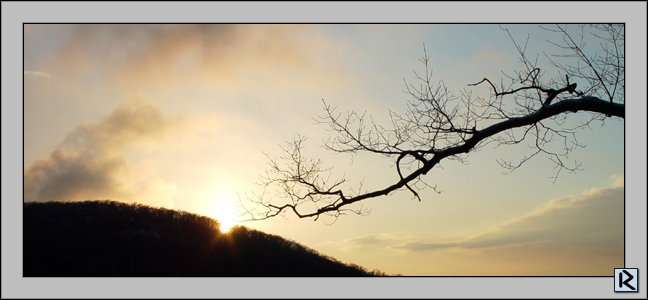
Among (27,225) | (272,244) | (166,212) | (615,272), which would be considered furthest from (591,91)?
(27,225)

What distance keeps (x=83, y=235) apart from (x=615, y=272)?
16.1 m

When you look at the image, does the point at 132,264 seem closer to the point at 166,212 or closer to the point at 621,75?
the point at 166,212

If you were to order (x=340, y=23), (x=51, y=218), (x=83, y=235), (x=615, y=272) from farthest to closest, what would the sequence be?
(x=51, y=218) < (x=83, y=235) < (x=340, y=23) < (x=615, y=272)

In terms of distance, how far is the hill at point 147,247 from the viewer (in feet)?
38.4

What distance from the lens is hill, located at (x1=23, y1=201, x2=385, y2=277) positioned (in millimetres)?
11711

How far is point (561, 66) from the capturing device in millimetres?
10891

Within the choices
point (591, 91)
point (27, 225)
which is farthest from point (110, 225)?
point (591, 91)

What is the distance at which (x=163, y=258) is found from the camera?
1284 cm

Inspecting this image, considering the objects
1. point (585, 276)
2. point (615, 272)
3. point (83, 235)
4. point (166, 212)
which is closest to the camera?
point (615, 272)

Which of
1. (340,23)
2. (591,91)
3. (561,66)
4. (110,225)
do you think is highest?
(340,23)

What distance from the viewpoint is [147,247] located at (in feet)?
45.3

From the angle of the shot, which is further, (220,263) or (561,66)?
(220,263)

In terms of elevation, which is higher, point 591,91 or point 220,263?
point 591,91

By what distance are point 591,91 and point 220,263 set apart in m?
12.3
